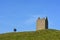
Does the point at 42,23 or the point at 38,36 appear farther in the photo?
the point at 42,23

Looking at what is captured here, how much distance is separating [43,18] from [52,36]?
69.6 metres

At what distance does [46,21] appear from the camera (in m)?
146

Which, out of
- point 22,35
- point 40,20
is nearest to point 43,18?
point 40,20

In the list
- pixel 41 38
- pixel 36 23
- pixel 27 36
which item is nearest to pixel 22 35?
pixel 27 36

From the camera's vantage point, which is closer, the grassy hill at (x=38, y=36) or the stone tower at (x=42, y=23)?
the grassy hill at (x=38, y=36)

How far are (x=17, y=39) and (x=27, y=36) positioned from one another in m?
4.63

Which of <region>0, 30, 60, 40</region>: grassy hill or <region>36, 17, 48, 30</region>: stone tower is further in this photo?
<region>36, 17, 48, 30</region>: stone tower

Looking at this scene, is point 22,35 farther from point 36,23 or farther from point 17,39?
point 36,23

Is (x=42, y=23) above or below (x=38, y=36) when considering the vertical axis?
below

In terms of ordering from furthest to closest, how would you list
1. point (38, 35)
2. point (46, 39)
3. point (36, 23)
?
1. point (36, 23)
2. point (38, 35)
3. point (46, 39)

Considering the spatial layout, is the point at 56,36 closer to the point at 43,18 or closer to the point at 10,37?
the point at 10,37

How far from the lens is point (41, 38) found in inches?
2896

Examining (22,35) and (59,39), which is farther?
(22,35)

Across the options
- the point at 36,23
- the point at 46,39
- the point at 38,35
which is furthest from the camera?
the point at 36,23
